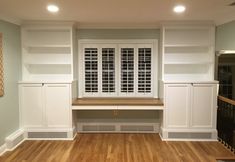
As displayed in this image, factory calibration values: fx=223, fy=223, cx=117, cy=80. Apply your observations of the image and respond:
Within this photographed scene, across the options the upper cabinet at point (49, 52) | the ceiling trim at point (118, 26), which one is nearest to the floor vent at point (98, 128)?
the upper cabinet at point (49, 52)

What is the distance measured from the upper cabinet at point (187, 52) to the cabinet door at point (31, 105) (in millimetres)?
2555

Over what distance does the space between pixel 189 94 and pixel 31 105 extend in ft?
10.3

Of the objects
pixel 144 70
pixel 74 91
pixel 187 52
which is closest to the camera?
pixel 74 91

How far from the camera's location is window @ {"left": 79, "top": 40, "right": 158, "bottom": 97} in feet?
16.0

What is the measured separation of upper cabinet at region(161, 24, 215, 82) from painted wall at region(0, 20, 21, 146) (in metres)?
2.88

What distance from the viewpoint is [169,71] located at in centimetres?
486

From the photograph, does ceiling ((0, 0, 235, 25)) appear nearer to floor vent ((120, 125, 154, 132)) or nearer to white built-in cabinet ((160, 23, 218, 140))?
white built-in cabinet ((160, 23, 218, 140))

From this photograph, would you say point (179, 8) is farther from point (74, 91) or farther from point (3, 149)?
point (3, 149)

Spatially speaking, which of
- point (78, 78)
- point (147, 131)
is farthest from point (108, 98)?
point (147, 131)

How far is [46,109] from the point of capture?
175 inches

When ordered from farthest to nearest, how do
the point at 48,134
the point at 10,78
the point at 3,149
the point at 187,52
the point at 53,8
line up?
the point at 187,52 → the point at 48,134 → the point at 10,78 → the point at 3,149 → the point at 53,8

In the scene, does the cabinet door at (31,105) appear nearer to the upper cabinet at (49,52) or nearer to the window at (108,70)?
the upper cabinet at (49,52)

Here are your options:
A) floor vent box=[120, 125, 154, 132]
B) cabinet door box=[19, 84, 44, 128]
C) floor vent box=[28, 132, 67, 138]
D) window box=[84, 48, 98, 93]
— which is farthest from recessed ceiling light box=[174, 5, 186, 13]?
floor vent box=[28, 132, 67, 138]

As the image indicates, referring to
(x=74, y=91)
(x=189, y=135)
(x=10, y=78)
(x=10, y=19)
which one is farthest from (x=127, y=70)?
(x=10, y=19)
